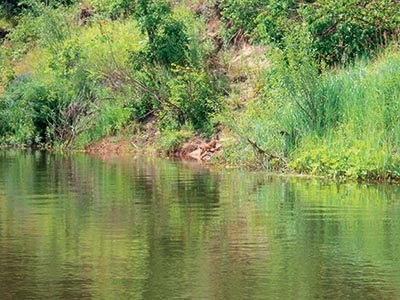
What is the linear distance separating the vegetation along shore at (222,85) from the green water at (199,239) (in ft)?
6.23

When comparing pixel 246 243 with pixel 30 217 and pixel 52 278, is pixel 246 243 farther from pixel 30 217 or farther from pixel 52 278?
pixel 30 217

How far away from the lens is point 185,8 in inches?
1507

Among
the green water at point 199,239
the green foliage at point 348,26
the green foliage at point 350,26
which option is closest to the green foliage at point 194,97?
the green foliage at point 348,26

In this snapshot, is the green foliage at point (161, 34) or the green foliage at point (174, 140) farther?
the green foliage at point (161, 34)

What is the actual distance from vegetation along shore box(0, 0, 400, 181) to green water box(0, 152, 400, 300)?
6.23 ft

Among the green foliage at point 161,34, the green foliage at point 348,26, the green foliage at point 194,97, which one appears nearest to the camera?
the green foliage at point 348,26

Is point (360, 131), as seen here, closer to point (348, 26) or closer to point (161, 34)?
point (348, 26)

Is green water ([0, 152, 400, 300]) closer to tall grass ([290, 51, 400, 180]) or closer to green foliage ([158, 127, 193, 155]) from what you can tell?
tall grass ([290, 51, 400, 180])

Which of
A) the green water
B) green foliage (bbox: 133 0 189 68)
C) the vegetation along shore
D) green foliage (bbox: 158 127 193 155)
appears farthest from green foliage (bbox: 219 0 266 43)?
the green water

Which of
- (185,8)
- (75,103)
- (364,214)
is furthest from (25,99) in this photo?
(364,214)

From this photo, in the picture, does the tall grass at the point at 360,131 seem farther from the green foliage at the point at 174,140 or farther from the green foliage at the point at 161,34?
the green foliage at the point at 161,34

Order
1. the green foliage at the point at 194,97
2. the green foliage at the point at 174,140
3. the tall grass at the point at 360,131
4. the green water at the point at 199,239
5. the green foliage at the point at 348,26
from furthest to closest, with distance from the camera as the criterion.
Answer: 1. the green foliage at the point at 194,97
2. the green foliage at the point at 174,140
3. the green foliage at the point at 348,26
4. the tall grass at the point at 360,131
5. the green water at the point at 199,239

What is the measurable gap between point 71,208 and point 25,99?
20.7 metres

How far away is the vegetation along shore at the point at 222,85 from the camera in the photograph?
22.5 meters
